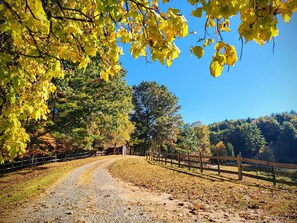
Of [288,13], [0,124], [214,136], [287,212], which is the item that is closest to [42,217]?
[0,124]

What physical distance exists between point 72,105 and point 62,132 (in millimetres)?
3393

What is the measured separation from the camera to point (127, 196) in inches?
334

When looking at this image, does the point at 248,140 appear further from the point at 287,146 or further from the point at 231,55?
the point at 231,55

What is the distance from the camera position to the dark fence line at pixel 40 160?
24.2m

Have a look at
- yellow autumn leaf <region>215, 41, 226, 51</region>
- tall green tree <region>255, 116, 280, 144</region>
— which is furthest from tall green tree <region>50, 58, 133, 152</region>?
tall green tree <region>255, 116, 280, 144</region>

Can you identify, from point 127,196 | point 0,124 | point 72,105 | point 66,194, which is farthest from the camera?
point 72,105

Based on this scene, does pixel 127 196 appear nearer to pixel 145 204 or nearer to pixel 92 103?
pixel 145 204

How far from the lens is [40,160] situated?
29.9m

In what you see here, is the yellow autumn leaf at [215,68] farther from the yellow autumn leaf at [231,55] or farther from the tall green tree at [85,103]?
the tall green tree at [85,103]

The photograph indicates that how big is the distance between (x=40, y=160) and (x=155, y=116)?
3006 centimetres

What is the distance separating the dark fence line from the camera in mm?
24164

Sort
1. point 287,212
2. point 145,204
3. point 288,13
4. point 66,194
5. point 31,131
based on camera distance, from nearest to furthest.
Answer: point 288,13, point 287,212, point 145,204, point 66,194, point 31,131

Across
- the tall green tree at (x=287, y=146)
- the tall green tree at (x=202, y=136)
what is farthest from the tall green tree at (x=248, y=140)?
the tall green tree at (x=202, y=136)

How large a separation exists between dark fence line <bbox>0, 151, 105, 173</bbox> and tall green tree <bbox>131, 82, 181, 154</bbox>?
1231 centimetres
